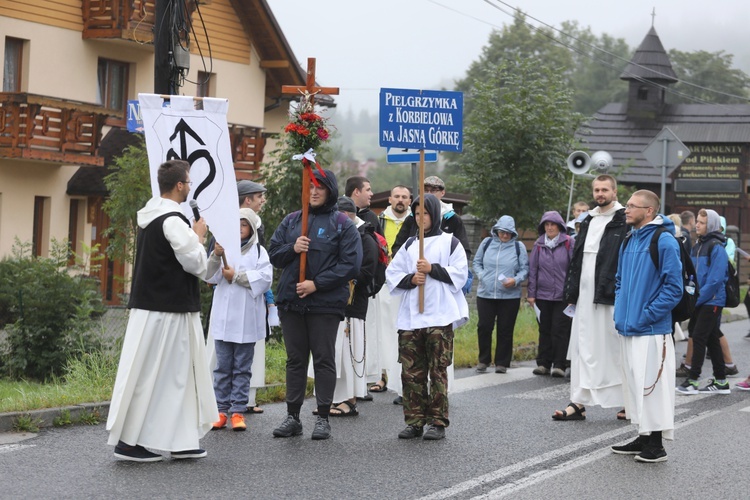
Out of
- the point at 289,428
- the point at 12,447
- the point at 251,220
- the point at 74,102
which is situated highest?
the point at 74,102

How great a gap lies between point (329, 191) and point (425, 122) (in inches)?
90.0

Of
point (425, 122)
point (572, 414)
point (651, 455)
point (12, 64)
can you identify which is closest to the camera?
point (651, 455)

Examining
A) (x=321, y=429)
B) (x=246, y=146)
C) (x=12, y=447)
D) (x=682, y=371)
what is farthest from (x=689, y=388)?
(x=246, y=146)

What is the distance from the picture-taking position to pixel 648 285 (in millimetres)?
8477

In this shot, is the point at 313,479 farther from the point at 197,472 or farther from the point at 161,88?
the point at 161,88

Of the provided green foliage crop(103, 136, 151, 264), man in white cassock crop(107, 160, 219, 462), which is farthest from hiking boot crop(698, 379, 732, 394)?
green foliage crop(103, 136, 151, 264)

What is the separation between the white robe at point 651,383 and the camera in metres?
8.33

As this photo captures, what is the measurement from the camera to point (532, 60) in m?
22.3

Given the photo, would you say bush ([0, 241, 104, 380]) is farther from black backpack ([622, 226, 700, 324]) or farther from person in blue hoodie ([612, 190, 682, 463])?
black backpack ([622, 226, 700, 324])

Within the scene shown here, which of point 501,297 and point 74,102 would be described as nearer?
point 501,297

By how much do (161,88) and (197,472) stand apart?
202 inches

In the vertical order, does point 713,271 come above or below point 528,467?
above

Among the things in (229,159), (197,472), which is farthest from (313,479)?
(229,159)

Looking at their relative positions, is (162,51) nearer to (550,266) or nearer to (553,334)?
(550,266)
